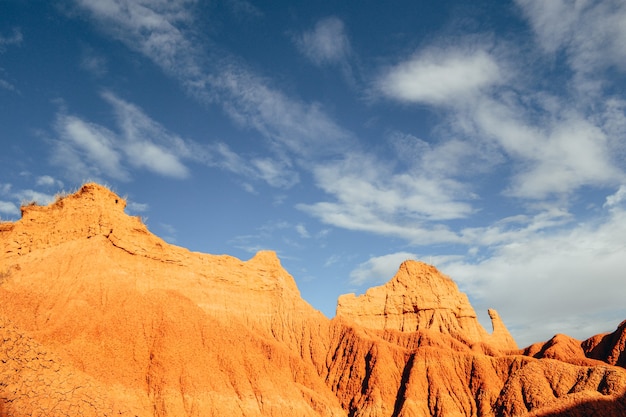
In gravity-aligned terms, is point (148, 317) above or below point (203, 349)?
above

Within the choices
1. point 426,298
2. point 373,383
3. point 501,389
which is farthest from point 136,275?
point 426,298

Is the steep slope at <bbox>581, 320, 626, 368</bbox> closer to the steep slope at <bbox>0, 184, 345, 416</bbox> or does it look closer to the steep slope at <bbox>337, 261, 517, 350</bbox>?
the steep slope at <bbox>337, 261, 517, 350</bbox>

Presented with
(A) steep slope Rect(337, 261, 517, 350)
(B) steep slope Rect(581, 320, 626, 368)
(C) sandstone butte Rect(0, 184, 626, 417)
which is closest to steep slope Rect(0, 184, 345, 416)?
(C) sandstone butte Rect(0, 184, 626, 417)

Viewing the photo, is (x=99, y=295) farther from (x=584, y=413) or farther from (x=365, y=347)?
(x=584, y=413)

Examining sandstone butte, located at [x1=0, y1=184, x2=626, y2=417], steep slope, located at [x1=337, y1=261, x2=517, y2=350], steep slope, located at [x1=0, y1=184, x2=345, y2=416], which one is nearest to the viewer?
sandstone butte, located at [x1=0, y1=184, x2=626, y2=417]

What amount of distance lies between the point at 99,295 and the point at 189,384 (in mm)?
13738

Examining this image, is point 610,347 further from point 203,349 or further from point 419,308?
point 203,349

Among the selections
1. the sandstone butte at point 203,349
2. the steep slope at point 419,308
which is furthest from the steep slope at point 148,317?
the steep slope at point 419,308

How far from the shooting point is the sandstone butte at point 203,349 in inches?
2037

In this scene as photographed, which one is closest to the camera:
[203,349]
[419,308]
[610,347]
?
[203,349]

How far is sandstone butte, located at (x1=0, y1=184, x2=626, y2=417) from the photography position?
51.8 meters

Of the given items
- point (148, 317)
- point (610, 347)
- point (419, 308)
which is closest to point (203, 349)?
point (148, 317)

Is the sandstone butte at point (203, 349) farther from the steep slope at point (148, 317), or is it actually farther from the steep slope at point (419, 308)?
the steep slope at point (419, 308)

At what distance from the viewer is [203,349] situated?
6259 cm
